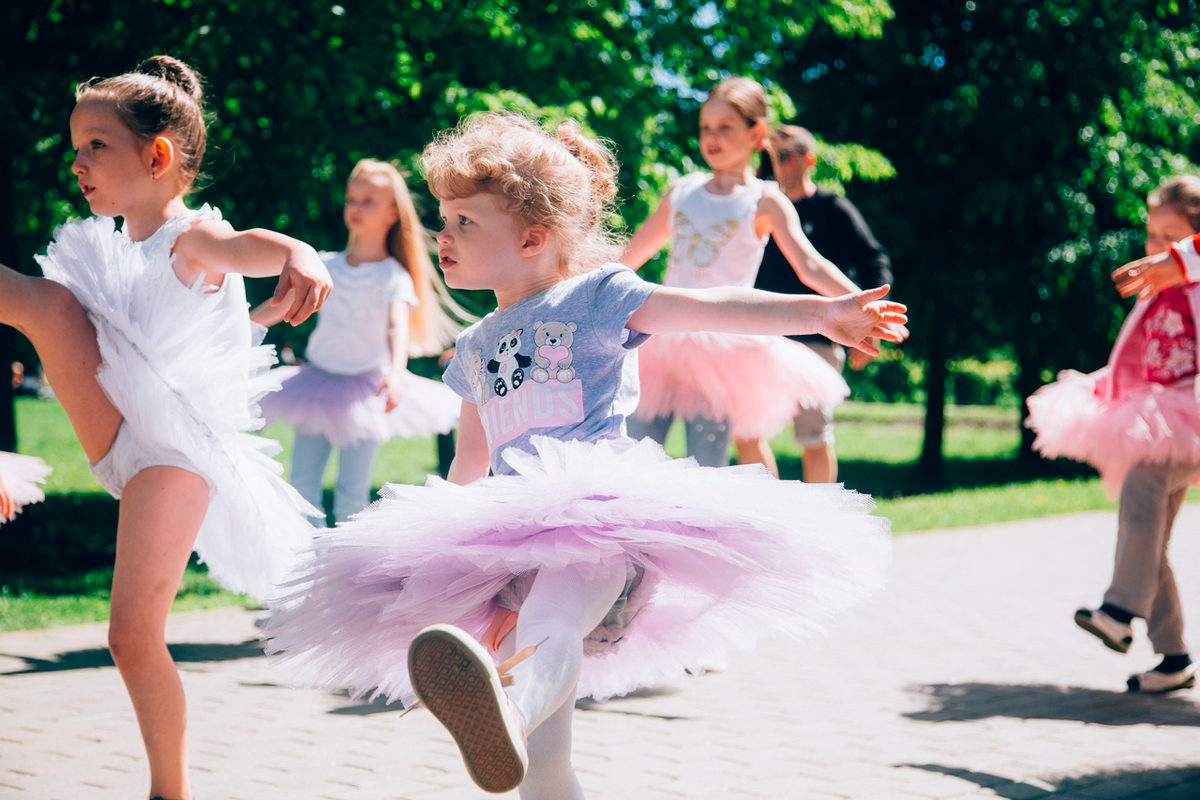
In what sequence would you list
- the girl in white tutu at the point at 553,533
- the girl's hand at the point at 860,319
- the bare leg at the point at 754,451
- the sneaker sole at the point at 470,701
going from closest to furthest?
the sneaker sole at the point at 470,701, the girl in white tutu at the point at 553,533, the girl's hand at the point at 860,319, the bare leg at the point at 754,451

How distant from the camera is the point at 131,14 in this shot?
875cm

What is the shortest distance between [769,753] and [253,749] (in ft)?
6.10

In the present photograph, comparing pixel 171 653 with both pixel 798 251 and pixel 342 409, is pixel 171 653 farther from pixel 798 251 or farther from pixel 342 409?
pixel 798 251

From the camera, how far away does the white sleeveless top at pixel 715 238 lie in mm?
5695

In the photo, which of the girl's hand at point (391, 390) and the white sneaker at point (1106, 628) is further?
the girl's hand at point (391, 390)

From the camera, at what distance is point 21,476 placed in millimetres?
3707

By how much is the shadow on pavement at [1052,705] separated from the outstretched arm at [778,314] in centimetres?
266

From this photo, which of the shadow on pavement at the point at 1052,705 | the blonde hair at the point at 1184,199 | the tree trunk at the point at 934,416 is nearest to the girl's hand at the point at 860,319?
the shadow on pavement at the point at 1052,705

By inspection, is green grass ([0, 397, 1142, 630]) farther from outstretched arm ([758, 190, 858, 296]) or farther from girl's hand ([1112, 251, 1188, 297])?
girl's hand ([1112, 251, 1188, 297])

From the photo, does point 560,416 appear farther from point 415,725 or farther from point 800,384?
point 800,384

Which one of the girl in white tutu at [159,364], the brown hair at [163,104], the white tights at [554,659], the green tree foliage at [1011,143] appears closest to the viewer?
the white tights at [554,659]

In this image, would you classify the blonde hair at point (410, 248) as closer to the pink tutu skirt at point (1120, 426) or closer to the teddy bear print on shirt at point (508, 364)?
the pink tutu skirt at point (1120, 426)

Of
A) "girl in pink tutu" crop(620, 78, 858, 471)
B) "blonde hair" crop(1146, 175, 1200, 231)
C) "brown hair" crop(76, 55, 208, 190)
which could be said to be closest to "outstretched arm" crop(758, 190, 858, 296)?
"girl in pink tutu" crop(620, 78, 858, 471)

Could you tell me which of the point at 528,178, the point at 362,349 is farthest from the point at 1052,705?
the point at 362,349
